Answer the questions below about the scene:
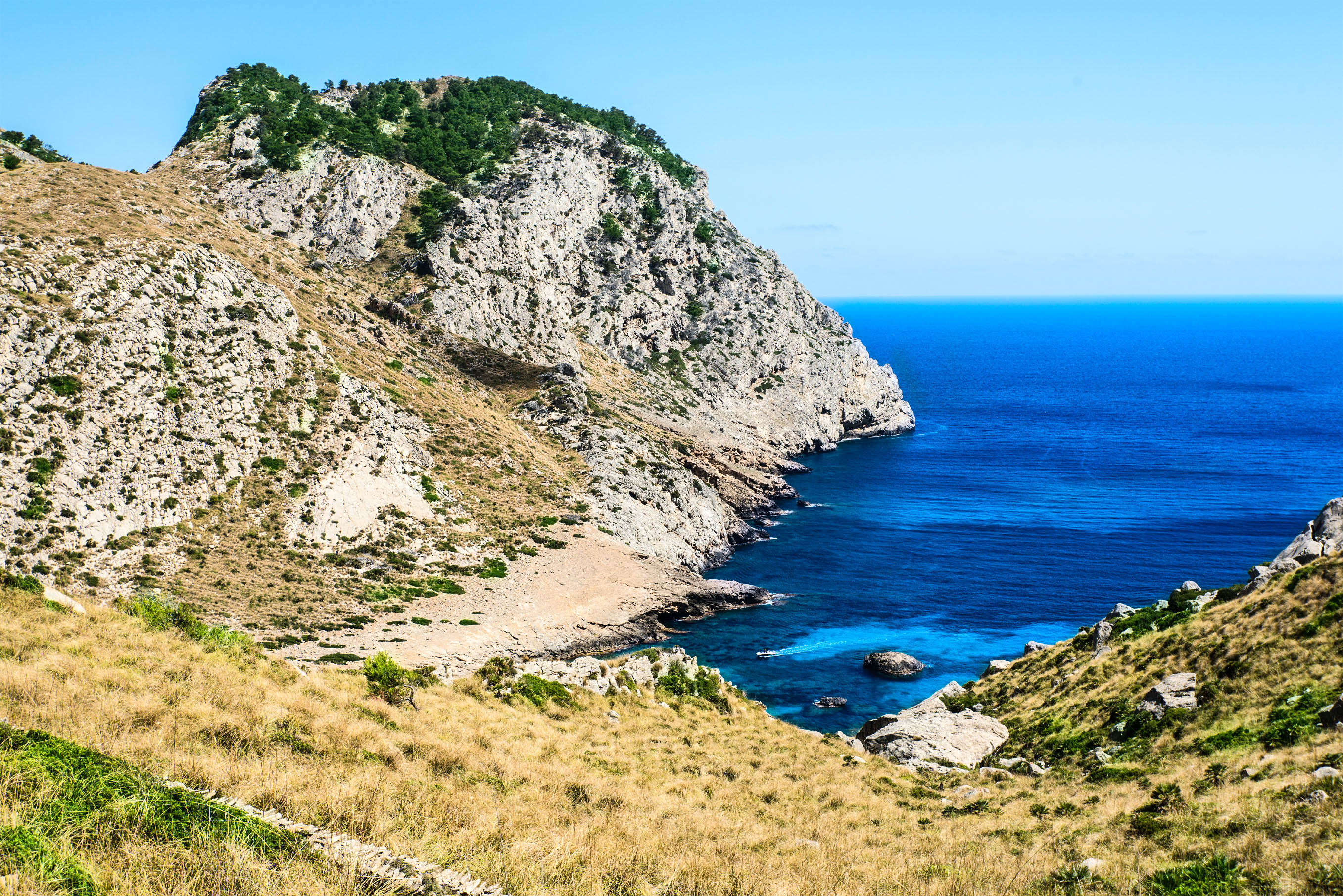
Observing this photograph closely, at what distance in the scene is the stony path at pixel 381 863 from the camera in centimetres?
1153

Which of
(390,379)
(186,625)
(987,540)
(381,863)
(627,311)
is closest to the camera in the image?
(381,863)

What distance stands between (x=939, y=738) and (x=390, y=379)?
64845 millimetres

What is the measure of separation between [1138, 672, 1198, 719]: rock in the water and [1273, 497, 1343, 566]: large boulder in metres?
9.34

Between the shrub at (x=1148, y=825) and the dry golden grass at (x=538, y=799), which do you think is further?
the shrub at (x=1148, y=825)

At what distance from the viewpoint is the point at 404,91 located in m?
145

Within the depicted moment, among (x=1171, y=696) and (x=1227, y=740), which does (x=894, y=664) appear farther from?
(x=1227, y=740)

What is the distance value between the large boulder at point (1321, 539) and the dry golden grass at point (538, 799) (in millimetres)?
16168

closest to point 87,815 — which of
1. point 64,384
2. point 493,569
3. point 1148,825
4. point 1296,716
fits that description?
point 1148,825

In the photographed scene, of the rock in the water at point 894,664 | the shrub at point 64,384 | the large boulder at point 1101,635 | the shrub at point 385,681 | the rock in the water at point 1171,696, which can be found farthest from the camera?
the rock in the water at point 894,664

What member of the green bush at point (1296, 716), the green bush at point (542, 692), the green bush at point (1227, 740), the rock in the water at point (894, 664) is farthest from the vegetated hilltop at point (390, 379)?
the green bush at point (1296, 716)

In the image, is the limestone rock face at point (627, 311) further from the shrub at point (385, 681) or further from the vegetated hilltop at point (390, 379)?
the shrub at point (385, 681)

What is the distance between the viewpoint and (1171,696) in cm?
3206

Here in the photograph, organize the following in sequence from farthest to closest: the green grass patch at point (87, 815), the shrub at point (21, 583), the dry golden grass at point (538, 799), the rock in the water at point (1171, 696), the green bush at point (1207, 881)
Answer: the rock in the water at point (1171, 696), the shrub at point (21, 583), the green bush at point (1207, 881), the dry golden grass at point (538, 799), the green grass patch at point (87, 815)

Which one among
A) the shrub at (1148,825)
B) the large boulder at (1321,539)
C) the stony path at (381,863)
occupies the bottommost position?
the shrub at (1148,825)
